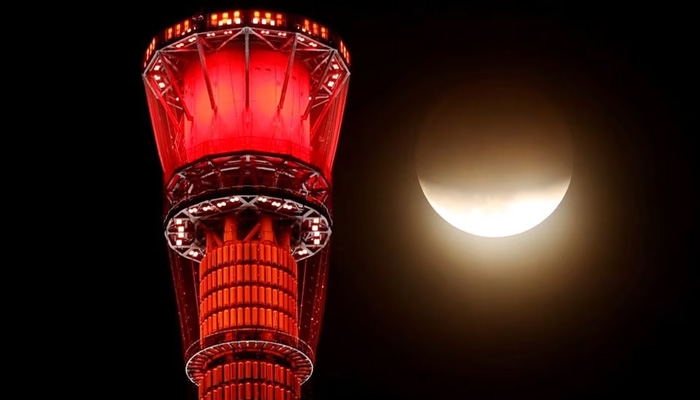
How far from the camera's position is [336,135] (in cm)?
17625

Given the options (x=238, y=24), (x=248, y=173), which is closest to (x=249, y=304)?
(x=248, y=173)

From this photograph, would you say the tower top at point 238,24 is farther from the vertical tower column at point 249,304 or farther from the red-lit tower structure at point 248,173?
the vertical tower column at point 249,304

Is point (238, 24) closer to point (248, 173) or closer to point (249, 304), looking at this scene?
point (248, 173)

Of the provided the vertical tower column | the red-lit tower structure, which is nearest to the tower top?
the red-lit tower structure

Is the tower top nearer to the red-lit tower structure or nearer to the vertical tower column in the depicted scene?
the red-lit tower structure

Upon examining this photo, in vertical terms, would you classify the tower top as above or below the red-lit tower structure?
above

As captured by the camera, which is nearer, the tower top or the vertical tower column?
the vertical tower column

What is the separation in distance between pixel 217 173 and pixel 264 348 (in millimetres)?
14781

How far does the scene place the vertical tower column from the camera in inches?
6580

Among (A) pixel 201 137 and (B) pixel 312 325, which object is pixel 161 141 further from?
(B) pixel 312 325

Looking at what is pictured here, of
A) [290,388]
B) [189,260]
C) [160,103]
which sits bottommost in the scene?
[290,388]

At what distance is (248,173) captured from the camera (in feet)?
561

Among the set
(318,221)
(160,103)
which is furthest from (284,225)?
(160,103)

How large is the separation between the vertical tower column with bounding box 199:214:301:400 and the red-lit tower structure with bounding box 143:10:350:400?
0.11 m
